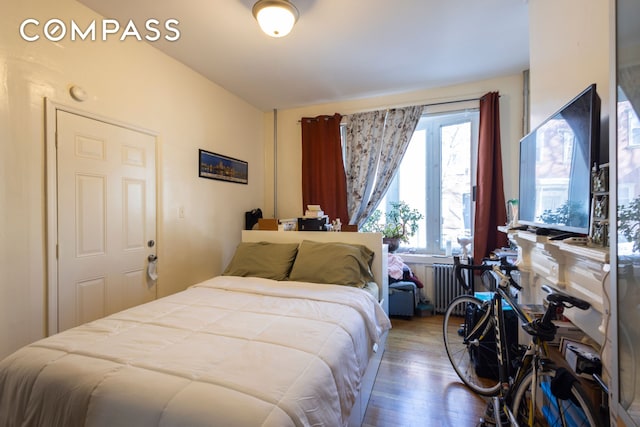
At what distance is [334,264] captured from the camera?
90.2 inches

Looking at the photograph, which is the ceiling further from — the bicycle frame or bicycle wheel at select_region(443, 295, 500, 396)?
bicycle wheel at select_region(443, 295, 500, 396)

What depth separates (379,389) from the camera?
1.95 metres

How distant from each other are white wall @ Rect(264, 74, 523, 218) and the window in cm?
27

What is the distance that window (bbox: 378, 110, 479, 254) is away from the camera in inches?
135

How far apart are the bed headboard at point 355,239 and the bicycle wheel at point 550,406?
1.22 metres

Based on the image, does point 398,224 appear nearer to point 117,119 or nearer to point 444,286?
point 444,286

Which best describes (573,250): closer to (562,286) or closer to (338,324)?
(562,286)

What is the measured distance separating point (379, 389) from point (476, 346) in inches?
31.5

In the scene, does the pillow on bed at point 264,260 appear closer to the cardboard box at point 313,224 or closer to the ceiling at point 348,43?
the cardboard box at point 313,224

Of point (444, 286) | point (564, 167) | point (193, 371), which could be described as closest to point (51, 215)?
point (193, 371)

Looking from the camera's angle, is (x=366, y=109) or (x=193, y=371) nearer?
(x=193, y=371)

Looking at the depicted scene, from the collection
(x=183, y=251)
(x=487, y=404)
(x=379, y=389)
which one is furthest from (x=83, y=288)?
(x=487, y=404)

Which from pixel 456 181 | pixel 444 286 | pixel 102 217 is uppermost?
pixel 456 181

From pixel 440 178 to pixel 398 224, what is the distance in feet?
2.59
